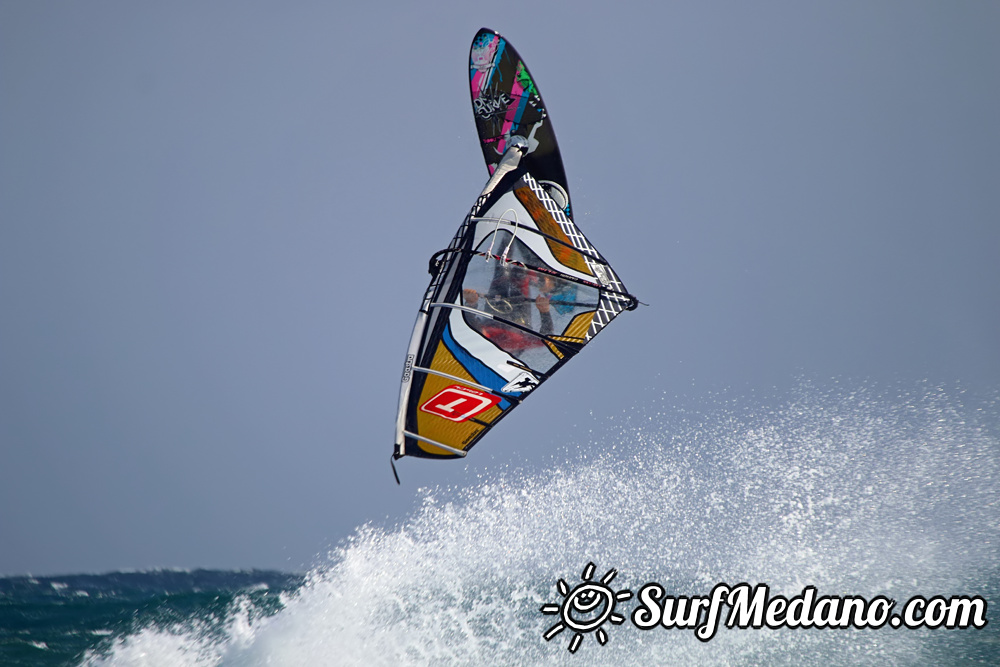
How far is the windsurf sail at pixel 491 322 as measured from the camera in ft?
18.0

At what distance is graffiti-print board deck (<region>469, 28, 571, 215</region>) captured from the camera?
677 centimetres

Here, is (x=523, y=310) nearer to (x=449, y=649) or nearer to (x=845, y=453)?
→ (x=449, y=649)

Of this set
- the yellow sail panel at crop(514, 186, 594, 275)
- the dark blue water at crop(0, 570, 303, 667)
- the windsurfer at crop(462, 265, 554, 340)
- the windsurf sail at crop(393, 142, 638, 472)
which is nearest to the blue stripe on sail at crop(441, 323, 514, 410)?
the windsurf sail at crop(393, 142, 638, 472)

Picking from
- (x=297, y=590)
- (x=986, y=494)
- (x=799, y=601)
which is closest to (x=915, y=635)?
(x=799, y=601)

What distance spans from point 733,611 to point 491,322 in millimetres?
3089

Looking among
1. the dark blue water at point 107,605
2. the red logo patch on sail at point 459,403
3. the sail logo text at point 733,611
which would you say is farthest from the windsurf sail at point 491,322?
→ the dark blue water at point 107,605

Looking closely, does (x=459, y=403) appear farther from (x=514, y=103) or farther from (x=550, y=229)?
(x=514, y=103)

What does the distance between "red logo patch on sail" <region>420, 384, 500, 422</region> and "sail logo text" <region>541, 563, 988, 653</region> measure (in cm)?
165

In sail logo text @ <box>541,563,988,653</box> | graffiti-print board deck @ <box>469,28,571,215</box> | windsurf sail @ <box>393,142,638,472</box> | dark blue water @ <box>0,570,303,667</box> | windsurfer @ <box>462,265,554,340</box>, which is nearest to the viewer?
windsurf sail @ <box>393,142,638,472</box>

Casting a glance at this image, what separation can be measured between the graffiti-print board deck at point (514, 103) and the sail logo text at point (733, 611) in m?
3.40

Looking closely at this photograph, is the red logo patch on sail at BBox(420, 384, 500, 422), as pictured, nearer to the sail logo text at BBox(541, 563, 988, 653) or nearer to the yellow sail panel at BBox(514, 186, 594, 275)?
the yellow sail panel at BBox(514, 186, 594, 275)

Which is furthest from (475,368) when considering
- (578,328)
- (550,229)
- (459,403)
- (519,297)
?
(550,229)

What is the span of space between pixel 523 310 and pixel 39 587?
1003 centimetres

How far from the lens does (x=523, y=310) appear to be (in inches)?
223
